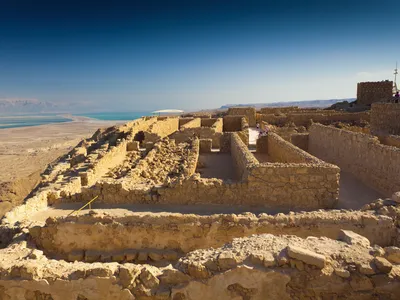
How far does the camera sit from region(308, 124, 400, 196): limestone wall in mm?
8852

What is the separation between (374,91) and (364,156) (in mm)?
26638

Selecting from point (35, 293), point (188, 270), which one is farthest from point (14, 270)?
point (188, 270)

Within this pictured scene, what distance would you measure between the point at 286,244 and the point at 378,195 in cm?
650

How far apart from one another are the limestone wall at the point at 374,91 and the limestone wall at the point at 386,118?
60.8 feet

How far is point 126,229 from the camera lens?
227 inches

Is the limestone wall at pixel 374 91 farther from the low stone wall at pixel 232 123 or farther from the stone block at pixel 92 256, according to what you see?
the stone block at pixel 92 256

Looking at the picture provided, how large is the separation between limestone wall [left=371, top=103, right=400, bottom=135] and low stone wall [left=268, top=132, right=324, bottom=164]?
5458 mm

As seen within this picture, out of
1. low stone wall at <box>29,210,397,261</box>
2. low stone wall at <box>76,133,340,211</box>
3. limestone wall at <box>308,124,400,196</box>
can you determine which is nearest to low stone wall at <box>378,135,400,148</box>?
limestone wall at <box>308,124,400,196</box>

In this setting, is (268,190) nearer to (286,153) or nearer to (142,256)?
(142,256)

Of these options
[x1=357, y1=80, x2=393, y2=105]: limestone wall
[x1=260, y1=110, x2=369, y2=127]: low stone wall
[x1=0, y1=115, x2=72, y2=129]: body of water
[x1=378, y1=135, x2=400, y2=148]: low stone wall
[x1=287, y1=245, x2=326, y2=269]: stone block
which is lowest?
[x1=0, y1=115, x2=72, y2=129]: body of water

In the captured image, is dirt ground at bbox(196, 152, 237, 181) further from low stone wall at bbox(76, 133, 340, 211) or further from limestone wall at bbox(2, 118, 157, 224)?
limestone wall at bbox(2, 118, 157, 224)

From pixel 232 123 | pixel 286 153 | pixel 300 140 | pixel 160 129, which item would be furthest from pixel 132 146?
pixel 232 123

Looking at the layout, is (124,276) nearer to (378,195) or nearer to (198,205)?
(198,205)

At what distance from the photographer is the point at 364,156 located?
10398 millimetres
